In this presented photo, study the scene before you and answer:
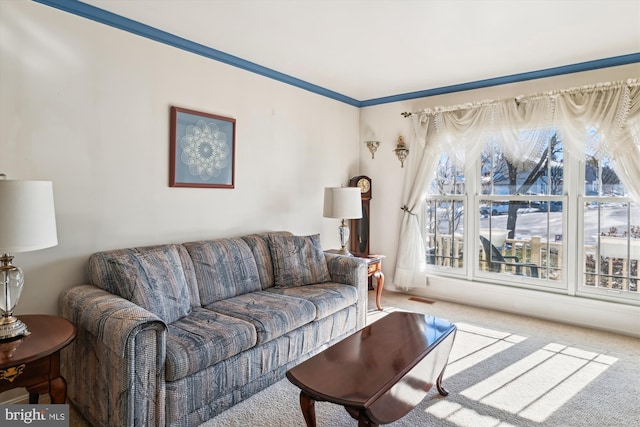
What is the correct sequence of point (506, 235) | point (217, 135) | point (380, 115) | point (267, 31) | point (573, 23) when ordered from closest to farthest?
point (573, 23) → point (267, 31) → point (217, 135) → point (506, 235) → point (380, 115)

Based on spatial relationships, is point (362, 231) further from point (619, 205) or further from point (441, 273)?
point (619, 205)

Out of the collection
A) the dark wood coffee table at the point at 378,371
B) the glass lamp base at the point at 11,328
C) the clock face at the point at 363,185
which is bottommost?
the dark wood coffee table at the point at 378,371

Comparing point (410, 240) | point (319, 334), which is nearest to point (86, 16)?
point (319, 334)

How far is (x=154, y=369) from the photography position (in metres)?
1.86

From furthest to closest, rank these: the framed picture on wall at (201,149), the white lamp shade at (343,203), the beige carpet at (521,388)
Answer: the white lamp shade at (343,203)
the framed picture on wall at (201,149)
the beige carpet at (521,388)

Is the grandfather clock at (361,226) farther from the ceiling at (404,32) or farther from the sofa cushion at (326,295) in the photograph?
the sofa cushion at (326,295)

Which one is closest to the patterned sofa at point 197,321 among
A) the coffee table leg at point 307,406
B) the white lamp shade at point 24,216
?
the white lamp shade at point 24,216

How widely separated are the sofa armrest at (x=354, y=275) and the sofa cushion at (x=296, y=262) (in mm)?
81

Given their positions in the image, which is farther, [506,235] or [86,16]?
[506,235]

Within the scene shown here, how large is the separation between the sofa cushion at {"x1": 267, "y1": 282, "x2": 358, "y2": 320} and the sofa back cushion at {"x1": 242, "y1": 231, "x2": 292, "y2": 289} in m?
0.11

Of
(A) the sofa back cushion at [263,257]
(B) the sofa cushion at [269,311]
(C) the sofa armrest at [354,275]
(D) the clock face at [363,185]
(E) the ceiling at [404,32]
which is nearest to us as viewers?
(B) the sofa cushion at [269,311]

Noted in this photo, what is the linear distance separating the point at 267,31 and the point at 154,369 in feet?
7.92

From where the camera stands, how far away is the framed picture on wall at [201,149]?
3.02m

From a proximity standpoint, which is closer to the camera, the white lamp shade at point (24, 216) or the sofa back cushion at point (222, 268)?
the white lamp shade at point (24, 216)
